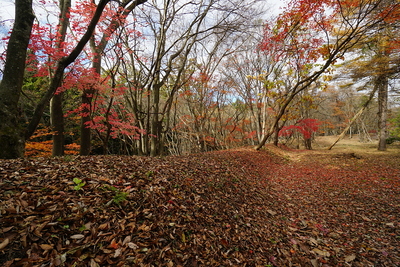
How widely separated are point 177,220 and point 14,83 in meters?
4.49

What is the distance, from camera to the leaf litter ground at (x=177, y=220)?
5.88 ft

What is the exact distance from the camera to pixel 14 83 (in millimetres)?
3674

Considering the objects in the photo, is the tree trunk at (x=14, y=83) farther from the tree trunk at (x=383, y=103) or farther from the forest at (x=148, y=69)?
the tree trunk at (x=383, y=103)

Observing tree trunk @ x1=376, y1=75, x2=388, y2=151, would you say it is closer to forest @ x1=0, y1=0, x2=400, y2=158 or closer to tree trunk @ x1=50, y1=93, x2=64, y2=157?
forest @ x1=0, y1=0, x2=400, y2=158

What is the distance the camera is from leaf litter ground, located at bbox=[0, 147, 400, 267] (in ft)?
5.88

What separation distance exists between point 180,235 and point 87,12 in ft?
23.7

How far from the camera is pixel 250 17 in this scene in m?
7.19

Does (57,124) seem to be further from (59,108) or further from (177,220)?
(177,220)

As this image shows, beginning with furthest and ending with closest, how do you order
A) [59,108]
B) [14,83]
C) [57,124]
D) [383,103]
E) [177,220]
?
[383,103] < [59,108] < [57,124] < [14,83] < [177,220]

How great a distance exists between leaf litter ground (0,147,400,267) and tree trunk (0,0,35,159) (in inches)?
31.1

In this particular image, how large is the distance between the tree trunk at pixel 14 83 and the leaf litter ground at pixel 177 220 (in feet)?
2.59

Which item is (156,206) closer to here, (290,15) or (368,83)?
(290,15)

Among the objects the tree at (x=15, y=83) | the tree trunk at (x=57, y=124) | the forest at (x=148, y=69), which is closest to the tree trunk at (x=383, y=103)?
the forest at (x=148, y=69)

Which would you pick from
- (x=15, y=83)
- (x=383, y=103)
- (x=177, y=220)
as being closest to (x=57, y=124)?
(x=15, y=83)
